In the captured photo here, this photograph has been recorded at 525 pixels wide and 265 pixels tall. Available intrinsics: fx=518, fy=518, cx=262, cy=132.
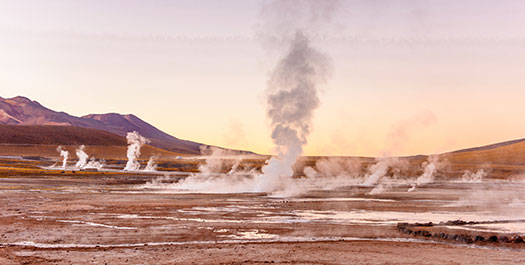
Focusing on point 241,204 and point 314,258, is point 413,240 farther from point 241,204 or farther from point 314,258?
point 241,204

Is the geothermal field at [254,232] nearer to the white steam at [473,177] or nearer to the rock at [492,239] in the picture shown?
the rock at [492,239]

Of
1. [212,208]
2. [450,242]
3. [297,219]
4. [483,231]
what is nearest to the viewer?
[450,242]

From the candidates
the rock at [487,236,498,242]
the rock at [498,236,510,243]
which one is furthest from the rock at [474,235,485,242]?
the rock at [498,236,510,243]

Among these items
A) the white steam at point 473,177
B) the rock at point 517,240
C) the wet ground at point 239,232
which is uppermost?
the white steam at point 473,177

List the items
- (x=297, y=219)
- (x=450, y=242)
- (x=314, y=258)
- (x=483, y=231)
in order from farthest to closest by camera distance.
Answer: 1. (x=297, y=219)
2. (x=483, y=231)
3. (x=450, y=242)
4. (x=314, y=258)

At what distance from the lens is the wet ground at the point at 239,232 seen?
752 inches

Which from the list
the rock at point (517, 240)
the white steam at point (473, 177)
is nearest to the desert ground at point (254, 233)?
the rock at point (517, 240)

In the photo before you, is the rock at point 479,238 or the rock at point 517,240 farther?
the rock at point 479,238

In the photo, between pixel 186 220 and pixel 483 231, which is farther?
pixel 186 220

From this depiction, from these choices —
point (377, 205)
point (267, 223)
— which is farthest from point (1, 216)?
point (377, 205)

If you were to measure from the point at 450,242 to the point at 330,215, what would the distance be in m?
10.1

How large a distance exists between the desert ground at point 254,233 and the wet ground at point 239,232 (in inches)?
1.7

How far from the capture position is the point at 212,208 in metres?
35.7

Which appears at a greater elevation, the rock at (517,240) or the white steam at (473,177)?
the white steam at (473,177)
